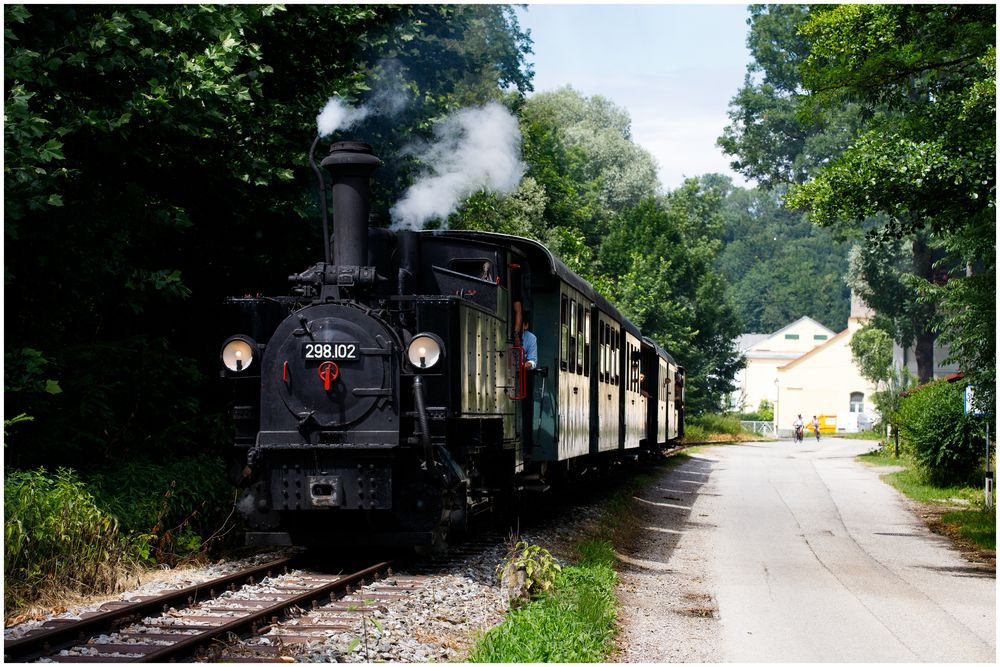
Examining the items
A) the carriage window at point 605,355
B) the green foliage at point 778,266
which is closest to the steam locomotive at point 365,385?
the carriage window at point 605,355

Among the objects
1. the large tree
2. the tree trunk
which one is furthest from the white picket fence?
the large tree

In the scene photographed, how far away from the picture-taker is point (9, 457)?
35.7 ft

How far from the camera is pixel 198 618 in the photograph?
846 cm

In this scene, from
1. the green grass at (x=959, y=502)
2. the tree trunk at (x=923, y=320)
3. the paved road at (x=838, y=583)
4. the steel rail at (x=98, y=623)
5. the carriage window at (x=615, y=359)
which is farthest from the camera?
the tree trunk at (x=923, y=320)

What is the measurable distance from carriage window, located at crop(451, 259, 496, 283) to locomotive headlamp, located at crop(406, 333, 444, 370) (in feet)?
5.48

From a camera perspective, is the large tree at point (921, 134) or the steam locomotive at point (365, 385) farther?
the large tree at point (921, 134)

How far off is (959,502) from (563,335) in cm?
1216

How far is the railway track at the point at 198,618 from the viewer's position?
7.26 metres

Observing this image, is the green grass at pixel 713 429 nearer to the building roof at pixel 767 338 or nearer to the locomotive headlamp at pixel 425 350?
the building roof at pixel 767 338

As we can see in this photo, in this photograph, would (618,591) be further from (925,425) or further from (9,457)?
(925,425)

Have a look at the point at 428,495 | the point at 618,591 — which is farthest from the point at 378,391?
the point at 618,591

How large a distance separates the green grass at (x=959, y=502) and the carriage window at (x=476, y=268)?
8.52m

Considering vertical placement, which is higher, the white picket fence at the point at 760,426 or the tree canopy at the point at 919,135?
the tree canopy at the point at 919,135

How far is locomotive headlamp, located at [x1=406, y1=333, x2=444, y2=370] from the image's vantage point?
10.1m
